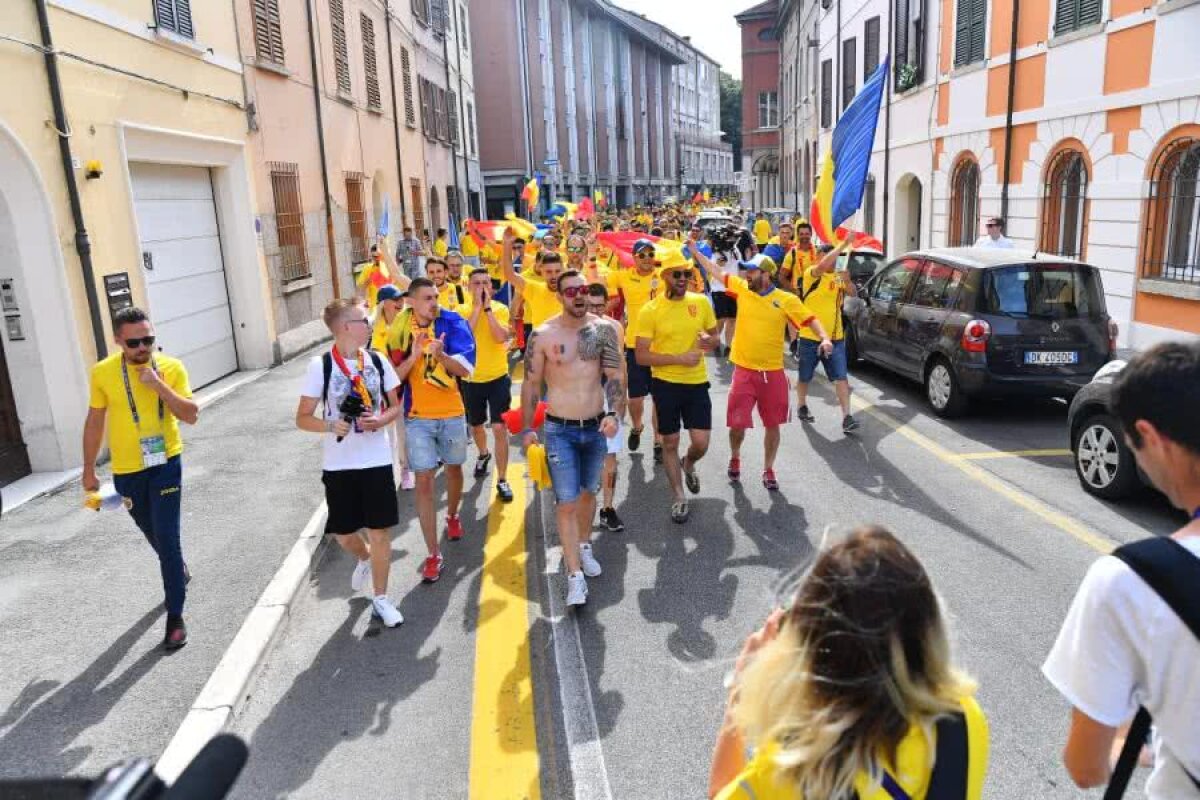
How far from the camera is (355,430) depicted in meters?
4.73

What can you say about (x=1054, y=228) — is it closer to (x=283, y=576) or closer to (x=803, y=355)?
(x=803, y=355)

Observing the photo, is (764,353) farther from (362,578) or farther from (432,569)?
(362,578)

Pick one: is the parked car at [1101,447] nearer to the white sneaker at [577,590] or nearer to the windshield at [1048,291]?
the windshield at [1048,291]

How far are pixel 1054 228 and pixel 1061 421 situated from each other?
7.01 m

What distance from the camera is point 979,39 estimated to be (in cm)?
1697

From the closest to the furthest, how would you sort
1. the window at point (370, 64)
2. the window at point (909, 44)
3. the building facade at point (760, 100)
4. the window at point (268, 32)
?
the window at point (268, 32) → the window at point (370, 64) → the window at point (909, 44) → the building facade at point (760, 100)

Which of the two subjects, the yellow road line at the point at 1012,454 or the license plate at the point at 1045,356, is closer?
the yellow road line at the point at 1012,454

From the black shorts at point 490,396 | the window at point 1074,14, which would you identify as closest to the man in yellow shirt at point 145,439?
the black shorts at point 490,396

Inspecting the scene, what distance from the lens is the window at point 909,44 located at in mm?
20141

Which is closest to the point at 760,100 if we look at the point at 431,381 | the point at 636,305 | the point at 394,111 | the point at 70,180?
the point at 394,111

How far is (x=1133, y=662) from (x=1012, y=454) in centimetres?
673

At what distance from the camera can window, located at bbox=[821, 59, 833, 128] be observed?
28938mm

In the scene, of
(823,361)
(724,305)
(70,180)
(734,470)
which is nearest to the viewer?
(734,470)

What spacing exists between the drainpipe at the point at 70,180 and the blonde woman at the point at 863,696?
8.69 m
